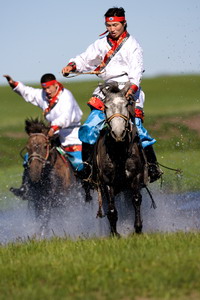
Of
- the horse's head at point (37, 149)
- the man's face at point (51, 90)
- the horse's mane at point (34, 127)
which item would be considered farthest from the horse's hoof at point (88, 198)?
the man's face at point (51, 90)

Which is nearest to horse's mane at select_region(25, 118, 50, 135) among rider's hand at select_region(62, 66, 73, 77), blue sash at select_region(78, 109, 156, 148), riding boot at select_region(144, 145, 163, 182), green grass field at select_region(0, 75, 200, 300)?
blue sash at select_region(78, 109, 156, 148)

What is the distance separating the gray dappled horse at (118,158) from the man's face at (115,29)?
1.09m

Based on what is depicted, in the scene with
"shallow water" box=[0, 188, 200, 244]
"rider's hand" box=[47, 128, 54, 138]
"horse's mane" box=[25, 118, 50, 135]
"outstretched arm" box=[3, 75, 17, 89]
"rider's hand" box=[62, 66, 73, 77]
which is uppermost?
"rider's hand" box=[62, 66, 73, 77]

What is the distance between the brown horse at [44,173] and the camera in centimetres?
1301

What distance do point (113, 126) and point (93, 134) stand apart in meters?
1.49

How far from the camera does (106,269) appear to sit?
7859mm

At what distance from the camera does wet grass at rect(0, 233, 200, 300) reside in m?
7.00

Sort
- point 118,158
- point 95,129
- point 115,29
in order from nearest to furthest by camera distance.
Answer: point 118,158
point 115,29
point 95,129

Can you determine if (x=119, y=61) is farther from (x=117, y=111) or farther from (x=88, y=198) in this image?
(x=88, y=198)

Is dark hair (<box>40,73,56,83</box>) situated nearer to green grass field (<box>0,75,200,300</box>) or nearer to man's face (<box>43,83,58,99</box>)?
man's face (<box>43,83,58,99</box>)

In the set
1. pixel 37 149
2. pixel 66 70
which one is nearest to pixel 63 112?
pixel 37 149

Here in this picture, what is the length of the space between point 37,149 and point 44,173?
1.93ft

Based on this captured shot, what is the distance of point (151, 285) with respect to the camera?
7.02 metres

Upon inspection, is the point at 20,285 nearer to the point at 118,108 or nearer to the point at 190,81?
the point at 118,108
